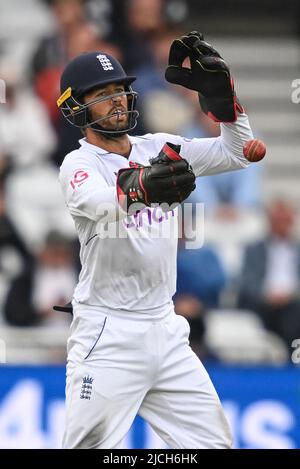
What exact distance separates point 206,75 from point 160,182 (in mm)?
902

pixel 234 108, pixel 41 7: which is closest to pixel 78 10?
pixel 41 7

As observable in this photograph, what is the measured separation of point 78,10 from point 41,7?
1.64 ft

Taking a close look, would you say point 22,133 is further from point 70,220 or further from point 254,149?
point 254,149

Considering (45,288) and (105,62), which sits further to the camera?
(45,288)

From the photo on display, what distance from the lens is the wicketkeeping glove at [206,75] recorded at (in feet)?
17.9

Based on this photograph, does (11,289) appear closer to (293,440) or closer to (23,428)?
(23,428)

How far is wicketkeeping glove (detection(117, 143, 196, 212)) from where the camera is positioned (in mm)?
4809

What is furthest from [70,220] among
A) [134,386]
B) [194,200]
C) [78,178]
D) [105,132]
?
[78,178]

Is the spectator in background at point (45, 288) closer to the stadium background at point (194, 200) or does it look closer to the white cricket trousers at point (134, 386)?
the stadium background at point (194, 200)

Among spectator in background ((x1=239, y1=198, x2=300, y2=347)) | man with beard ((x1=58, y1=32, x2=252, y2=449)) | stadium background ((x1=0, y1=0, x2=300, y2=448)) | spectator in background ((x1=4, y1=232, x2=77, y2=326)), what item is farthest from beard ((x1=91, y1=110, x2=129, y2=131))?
spectator in background ((x1=239, y1=198, x2=300, y2=347))

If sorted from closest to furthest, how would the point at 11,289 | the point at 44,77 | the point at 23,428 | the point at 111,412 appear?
the point at 111,412 < the point at 23,428 < the point at 11,289 < the point at 44,77

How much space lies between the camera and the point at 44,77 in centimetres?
1059

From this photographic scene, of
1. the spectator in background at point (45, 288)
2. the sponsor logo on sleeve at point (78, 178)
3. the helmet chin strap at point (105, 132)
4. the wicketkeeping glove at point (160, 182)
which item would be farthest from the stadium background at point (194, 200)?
the wicketkeeping glove at point (160, 182)

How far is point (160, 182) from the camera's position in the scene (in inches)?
189
